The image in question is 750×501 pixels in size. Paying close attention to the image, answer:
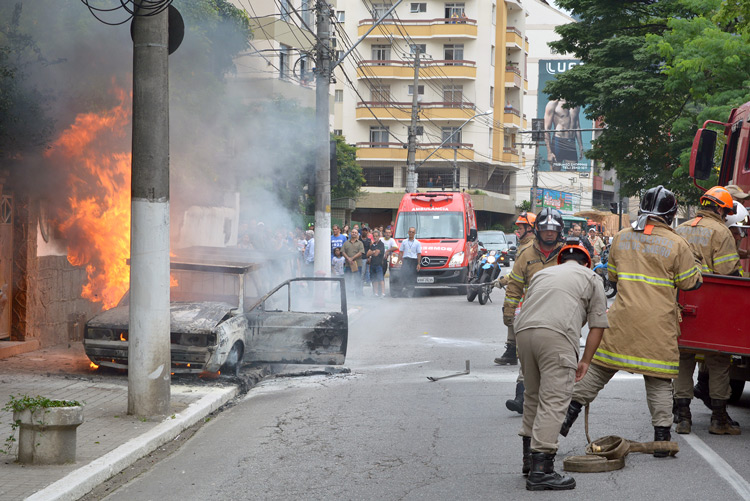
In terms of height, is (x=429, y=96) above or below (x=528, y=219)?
above

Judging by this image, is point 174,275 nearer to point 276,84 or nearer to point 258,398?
point 258,398

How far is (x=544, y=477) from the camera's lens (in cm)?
536

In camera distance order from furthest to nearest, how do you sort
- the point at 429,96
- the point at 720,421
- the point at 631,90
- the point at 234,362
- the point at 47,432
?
the point at 429,96 < the point at 631,90 < the point at 234,362 < the point at 720,421 < the point at 47,432

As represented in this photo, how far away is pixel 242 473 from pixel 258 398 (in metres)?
3.18

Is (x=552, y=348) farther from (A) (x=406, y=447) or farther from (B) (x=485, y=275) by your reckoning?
(B) (x=485, y=275)

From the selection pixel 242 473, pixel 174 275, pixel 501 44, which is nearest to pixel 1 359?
pixel 174 275

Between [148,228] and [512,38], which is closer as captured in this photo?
[148,228]

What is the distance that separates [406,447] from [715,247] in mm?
2966

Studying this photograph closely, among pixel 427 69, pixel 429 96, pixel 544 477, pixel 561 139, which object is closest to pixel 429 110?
pixel 429 96

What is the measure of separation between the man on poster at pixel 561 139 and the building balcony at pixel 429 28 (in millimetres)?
12119

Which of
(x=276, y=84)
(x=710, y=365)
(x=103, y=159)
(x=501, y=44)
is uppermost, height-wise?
(x=501, y=44)

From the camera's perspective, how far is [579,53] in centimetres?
2900

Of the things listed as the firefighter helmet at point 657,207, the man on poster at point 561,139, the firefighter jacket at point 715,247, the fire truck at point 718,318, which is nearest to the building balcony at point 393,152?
the man on poster at point 561,139

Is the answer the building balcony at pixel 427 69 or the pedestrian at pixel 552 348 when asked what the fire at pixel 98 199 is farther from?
the building balcony at pixel 427 69
